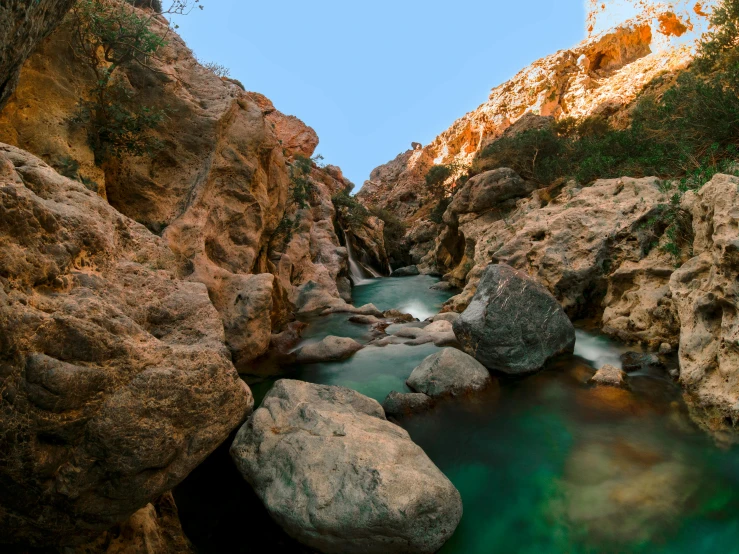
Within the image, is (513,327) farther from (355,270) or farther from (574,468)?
(355,270)

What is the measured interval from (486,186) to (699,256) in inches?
595

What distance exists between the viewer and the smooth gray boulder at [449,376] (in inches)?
304

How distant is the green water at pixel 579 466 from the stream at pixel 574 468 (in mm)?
14

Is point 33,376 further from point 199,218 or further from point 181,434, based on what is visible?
point 199,218

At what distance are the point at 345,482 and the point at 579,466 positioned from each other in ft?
11.8

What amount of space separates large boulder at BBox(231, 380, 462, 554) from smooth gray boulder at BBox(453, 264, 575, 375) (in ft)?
→ 12.8

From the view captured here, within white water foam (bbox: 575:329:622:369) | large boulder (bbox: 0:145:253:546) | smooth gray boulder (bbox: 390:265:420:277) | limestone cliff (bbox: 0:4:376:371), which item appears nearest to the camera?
large boulder (bbox: 0:145:253:546)

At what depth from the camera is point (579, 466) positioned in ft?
18.5

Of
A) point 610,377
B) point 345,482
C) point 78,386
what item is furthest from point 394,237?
point 78,386

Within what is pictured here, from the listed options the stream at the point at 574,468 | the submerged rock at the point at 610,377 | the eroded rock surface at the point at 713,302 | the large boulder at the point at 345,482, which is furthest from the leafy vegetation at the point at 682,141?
the large boulder at the point at 345,482

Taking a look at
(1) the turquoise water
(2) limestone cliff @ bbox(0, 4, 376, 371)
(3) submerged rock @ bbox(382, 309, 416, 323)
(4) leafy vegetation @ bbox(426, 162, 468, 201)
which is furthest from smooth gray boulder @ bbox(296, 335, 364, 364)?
(4) leafy vegetation @ bbox(426, 162, 468, 201)

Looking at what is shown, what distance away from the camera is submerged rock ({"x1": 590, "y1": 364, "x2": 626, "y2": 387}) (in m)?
7.66

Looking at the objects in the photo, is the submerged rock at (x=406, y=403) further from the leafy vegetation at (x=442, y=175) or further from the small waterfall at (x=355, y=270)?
the leafy vegetation at (x=442, y=175)

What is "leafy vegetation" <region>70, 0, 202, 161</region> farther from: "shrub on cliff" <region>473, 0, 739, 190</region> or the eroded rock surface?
"shrub on cliff" <region>473, 0, 739, 190</region>
